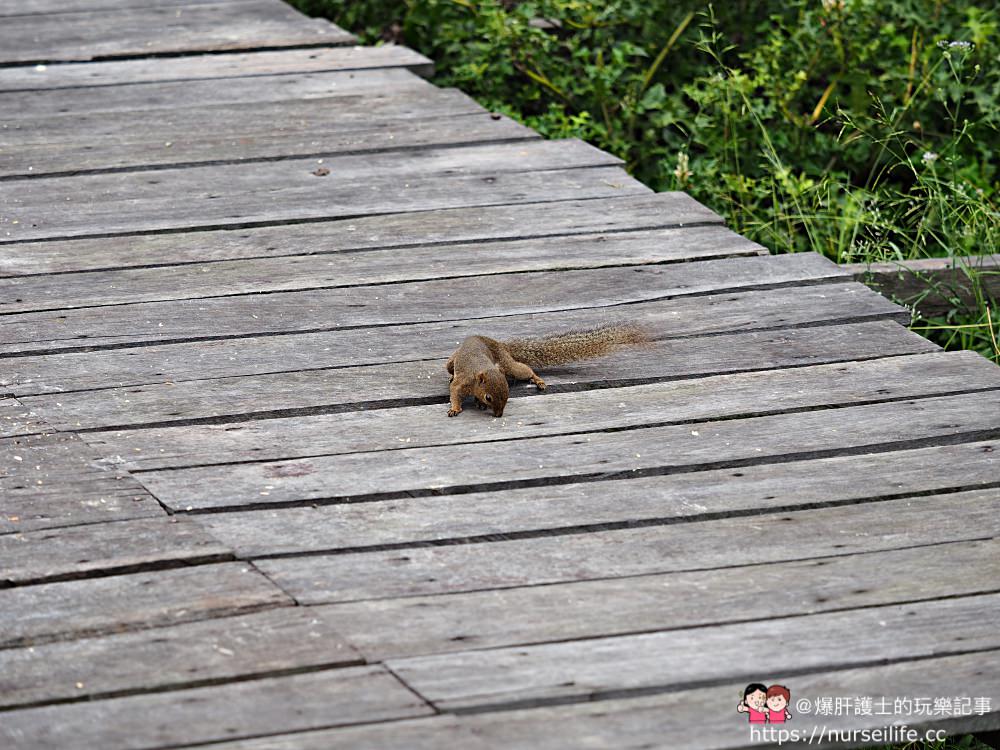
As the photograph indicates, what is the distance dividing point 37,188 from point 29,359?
1.49 meters

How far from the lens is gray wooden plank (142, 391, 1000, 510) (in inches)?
123

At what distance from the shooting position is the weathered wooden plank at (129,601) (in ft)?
8.61

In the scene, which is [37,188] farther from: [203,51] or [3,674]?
[3,674]

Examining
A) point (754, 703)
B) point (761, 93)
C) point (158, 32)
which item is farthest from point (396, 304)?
point (158, 32)

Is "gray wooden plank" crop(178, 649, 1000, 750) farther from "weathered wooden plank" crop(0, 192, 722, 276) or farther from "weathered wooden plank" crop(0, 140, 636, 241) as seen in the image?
"weathered wooden plank" crop(0, 140, 636, 241)

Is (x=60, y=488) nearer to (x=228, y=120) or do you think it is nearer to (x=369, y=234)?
(x=369, y=234)

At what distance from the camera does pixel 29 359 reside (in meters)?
3.76

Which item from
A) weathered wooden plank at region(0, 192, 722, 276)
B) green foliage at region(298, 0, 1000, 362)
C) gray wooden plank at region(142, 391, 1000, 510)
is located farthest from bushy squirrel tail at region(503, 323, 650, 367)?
green foliage at region(298, 0, 1000, 362)

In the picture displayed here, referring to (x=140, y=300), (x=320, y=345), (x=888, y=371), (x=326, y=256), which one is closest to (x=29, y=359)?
(x=140, y=300)

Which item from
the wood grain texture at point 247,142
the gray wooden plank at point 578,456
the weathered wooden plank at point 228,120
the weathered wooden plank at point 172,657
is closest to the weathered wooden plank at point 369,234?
the wood grain texture at point 247,142

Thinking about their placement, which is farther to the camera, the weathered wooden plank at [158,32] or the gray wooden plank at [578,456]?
the weathered wooden plank at [158,32]

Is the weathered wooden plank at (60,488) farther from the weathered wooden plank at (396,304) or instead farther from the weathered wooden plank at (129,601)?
the weathered wooden plank at (396,304)

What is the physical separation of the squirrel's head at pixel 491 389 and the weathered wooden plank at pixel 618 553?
1.78 ft

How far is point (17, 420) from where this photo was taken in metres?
3.42
